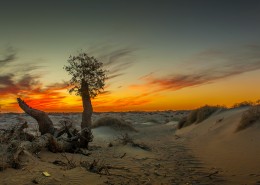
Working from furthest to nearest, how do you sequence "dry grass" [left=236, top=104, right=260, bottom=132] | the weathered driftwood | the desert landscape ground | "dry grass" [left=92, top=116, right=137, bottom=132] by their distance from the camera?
"dry grass" [left=92, top=116, right=137, bottom=132] < "dry grass" [left=236, top=104, right=260, bottom=132] < the weathered driftwood < the desert landscape ground

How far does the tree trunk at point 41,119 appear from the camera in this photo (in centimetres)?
1747

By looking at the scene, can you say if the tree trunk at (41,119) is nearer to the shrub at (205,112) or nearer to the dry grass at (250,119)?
the dry grass at (250,119)

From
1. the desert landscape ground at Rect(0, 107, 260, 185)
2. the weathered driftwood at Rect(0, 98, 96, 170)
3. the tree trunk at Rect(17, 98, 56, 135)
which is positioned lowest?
the desert landscape ground at Rect(0, 107, 260, 185)

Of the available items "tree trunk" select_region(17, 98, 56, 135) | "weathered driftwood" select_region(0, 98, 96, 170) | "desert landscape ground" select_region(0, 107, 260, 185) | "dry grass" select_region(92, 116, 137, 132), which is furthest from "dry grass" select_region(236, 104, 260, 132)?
"dry grass" select_region(92, 116, 137, 132)

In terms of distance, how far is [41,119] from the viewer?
57.9 feet

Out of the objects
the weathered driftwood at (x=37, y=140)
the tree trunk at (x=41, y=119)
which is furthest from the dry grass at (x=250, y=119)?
the tree trunk at (x=41, y=119)

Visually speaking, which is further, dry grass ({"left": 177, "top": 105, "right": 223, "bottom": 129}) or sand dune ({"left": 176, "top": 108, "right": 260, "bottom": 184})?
dry grass ({"left": 177, "top": 105, "right": 223, "bottom": 129})

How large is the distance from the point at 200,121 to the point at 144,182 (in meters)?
21.4

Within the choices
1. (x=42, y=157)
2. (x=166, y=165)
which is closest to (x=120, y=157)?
(x=166, y=165)

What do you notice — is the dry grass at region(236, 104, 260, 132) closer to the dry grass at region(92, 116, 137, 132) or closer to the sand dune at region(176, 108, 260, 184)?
the sand dune at region(176, 108, 260, 184)

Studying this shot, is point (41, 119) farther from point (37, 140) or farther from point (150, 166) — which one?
point (150, 166)

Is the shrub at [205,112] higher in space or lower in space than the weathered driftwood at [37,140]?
higher

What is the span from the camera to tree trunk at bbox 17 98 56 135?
57.3ft

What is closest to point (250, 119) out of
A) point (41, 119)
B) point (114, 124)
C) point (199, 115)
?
point (41, 119)
